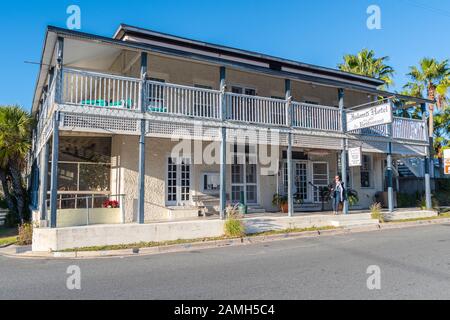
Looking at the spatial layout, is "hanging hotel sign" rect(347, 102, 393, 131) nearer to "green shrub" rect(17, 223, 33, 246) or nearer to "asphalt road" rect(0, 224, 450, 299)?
"asphalt road" rect(0, 224, 450, 299)

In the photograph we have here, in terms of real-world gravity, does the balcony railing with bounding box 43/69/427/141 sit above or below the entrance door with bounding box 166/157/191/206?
above

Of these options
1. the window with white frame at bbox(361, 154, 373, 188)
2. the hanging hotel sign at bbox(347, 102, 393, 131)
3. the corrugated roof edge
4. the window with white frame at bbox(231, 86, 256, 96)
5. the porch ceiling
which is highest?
the corrugated roof edge

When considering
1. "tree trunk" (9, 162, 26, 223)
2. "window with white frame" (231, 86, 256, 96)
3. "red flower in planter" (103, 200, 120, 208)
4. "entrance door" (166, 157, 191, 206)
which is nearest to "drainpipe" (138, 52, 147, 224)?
"red flower in planter" (103, 200, 120, 208)

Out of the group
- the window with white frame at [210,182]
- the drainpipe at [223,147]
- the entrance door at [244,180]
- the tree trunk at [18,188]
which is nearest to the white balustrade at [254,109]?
the drainpipe at [223,147]

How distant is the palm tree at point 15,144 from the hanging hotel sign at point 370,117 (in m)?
14.4

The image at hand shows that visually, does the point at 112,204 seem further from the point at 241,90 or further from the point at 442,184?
the point at 442,184

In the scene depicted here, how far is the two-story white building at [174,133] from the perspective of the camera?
1120 cm

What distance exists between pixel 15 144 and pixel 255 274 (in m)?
14.7

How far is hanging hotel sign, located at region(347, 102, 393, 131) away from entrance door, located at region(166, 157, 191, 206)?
263 inches

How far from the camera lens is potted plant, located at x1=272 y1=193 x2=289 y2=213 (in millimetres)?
15898

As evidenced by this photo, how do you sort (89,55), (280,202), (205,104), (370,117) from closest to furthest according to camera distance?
(89,55) → (205,104) → (370,117) → (280,202)

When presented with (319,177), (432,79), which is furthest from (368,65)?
(319,177)

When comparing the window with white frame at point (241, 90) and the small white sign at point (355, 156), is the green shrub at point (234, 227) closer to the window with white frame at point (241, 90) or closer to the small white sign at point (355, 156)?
the small white sign at point (355, 156)

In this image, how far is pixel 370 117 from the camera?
14.3 metres
